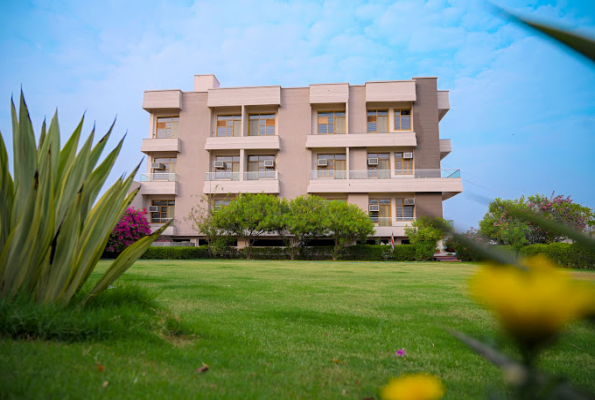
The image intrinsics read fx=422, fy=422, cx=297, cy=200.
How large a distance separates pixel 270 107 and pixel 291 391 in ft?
108

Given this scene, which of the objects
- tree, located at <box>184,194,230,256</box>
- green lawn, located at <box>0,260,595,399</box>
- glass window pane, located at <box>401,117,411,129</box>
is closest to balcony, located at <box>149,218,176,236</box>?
tree, located at <box>184,194,230,256</box>

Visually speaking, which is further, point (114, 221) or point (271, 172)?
point (271, 172)

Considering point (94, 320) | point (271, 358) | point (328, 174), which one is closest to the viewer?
point (94, 320)

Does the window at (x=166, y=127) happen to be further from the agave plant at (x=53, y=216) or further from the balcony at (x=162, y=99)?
the agave plant at (x=53, y=216)

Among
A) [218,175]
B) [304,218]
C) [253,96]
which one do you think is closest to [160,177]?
[218,175]

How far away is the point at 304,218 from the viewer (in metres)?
27.1

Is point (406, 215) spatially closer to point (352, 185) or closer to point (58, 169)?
point (352, 185)

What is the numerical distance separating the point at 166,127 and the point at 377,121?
17068 millimetres

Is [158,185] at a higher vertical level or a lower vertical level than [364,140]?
lower

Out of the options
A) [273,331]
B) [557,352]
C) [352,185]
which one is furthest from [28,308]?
[352,185]

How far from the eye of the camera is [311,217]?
27141 millimetres

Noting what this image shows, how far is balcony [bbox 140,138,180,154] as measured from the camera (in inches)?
1297

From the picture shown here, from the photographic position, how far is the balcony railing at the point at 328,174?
1244 inches

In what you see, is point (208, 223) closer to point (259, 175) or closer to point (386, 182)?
point (259, 175)
